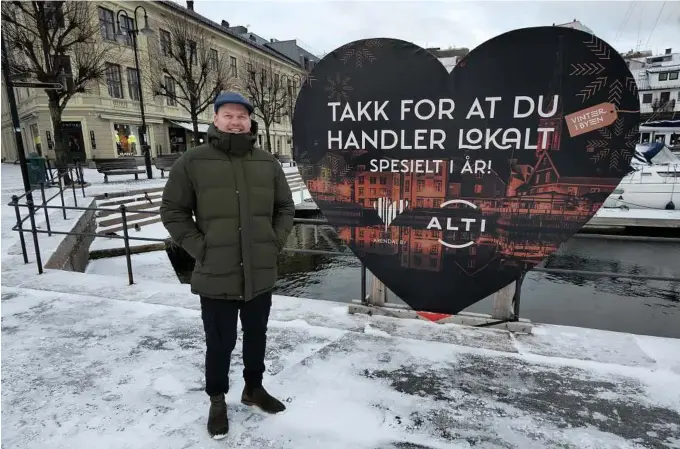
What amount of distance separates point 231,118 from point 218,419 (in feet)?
5.57

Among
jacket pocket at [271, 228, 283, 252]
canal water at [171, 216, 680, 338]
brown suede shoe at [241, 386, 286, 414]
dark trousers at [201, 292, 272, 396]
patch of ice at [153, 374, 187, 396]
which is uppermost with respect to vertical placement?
jacket pocket at [271, 228, 283, 252]

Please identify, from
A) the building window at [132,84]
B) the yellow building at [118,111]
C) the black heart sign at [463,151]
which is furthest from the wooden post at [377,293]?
the building window at [132,84]

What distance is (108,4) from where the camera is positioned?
1018 inches

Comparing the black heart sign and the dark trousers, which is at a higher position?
the black heart sign

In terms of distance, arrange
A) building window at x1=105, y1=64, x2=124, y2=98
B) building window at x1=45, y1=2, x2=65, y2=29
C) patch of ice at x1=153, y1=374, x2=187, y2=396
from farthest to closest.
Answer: building window at x1=105, y1=64, x2=124, y2=98
building window at x1=45, y1=2, x2=65, y2=29
patch of ice at x1=153, y1=374, x2=187, y2=396

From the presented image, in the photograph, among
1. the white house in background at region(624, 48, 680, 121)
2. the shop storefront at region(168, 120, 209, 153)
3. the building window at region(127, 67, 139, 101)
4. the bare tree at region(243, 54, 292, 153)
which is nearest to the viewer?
the building window at region(127, 67, 139, 101)

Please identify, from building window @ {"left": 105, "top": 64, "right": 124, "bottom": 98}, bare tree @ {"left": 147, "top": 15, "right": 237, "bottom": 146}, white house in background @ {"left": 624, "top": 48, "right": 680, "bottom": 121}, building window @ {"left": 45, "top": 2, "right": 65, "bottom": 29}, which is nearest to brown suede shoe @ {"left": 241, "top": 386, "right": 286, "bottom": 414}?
building window @ {"left": 45, "top": 2, "right": 65, "bottom": 29}

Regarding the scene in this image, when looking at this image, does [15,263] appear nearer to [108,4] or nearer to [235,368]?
[235,368]

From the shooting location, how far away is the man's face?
210 centimetres

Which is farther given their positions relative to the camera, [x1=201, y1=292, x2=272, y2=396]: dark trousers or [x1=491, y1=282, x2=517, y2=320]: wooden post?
[x1=491, y1=282, x2=517, y2=320]: wooden post

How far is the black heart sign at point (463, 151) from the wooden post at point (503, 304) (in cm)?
23

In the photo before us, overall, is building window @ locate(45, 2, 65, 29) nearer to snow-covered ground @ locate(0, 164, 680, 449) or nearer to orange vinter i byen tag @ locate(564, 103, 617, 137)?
snow-covered ground @ locate(0, 164, 680, 449)

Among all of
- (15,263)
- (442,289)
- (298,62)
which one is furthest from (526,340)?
(298,62)

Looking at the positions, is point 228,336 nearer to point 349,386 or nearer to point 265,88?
point 349,386
